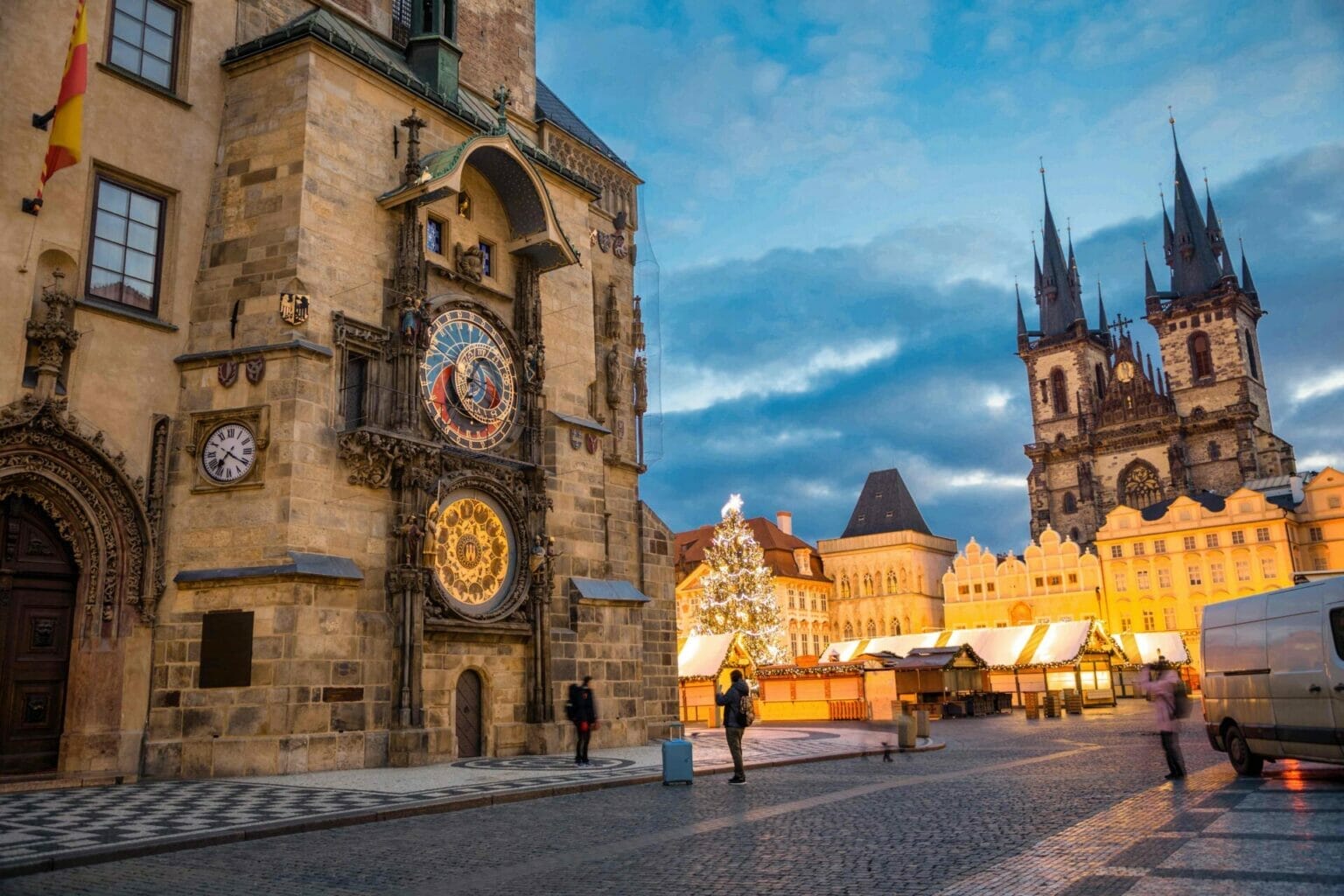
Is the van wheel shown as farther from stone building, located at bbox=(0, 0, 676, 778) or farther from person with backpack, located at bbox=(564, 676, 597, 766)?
stone building, located at bbox=(0, 0, 676, 778)

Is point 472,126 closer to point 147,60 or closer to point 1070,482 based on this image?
point 147,60

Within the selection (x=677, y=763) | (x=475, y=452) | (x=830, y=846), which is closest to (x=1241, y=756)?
(x=677, y=763)

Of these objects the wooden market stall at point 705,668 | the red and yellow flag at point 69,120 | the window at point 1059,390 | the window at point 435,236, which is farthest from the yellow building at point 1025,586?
the red and yellow flag at point 69,120

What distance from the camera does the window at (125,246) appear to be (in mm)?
17375

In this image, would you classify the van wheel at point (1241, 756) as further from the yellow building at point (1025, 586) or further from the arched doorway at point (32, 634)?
the yellow building at point (1025, 586)

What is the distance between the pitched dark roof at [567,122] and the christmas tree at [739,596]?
1101 inches

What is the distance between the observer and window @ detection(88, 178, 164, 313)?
1738 centimetres

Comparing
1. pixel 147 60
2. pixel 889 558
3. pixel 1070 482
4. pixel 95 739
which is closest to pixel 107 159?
pixel 147 60

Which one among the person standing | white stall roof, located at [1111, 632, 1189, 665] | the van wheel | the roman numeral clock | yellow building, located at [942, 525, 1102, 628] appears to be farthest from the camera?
yellow building, located at [942, 525, 1102, 628]

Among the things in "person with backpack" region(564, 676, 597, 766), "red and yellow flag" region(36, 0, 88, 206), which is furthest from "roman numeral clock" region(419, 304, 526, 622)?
"red and yellow flag" region(36, 0, 88, 206)

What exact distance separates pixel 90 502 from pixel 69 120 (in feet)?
18.7

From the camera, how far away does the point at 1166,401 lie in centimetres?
9875

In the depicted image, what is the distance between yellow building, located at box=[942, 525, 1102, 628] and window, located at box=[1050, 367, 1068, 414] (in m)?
20.9

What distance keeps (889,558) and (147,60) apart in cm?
8187
